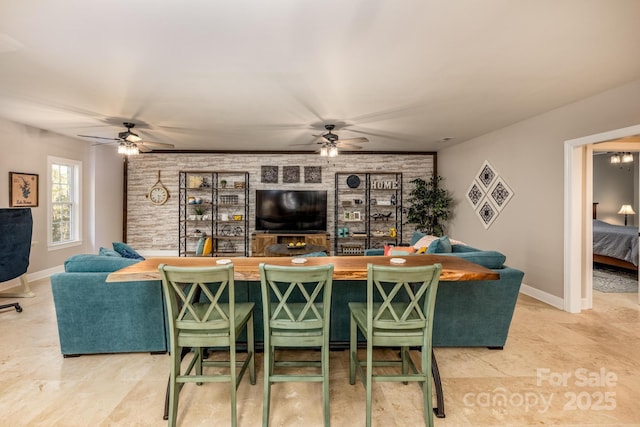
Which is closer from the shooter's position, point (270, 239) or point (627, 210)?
point (270, 239)

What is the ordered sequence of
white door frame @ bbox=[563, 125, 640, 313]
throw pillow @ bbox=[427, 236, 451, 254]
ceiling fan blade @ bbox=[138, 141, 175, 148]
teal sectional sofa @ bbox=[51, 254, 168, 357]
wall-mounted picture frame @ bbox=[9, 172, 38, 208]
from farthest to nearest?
wall-mounted picture frame @ bbox=[9, 172, 38, 208], ceiling fan blade @ bbox=[138, 141, 175, 148], white door frame @ bbox=[563, 125, 640, 313], throw pillow @ bbox=[427, 236, 451, 254], teal sectional sofa @ bbox=[51, 254, 168, 357]

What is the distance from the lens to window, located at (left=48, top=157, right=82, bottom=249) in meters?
5.54

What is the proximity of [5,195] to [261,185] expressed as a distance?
4.20 m

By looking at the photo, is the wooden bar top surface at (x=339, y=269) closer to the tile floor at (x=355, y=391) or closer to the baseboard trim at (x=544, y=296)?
the tile floor at (x=355, y=391)

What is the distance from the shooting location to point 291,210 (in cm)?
696

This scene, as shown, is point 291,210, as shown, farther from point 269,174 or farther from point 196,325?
point 196,325

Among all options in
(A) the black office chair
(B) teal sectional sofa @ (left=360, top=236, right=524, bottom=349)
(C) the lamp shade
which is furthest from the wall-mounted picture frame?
(C) the lamp shade

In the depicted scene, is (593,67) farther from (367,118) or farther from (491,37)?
(367,118)

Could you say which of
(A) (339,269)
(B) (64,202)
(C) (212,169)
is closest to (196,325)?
(A) (339,269)

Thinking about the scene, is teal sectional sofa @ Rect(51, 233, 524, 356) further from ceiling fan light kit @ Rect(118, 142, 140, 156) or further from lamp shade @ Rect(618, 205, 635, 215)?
lamp shade @ Rect(618, 205, 635, 215)

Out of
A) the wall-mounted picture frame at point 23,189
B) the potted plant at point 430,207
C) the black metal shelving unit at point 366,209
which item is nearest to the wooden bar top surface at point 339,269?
the wall-mounted picture frame at point 23,189

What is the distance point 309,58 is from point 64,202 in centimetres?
575

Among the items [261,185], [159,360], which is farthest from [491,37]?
[261,185]

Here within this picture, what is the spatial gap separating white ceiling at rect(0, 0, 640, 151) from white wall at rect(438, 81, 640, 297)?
25 cm
